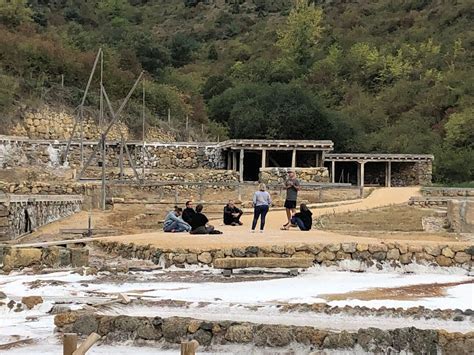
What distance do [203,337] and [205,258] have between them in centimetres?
560

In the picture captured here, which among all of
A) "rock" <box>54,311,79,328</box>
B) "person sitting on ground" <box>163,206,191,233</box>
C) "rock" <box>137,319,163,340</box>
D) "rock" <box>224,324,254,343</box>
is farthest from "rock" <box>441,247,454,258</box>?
"rock" <box>54,311,79,328</box>

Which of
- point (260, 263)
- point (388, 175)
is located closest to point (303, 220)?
point (260, 263)

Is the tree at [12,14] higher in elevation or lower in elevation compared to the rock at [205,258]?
higher

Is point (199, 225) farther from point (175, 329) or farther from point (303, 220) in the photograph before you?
point (175, 329)

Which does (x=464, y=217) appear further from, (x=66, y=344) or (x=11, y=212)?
(x=66, y=344)

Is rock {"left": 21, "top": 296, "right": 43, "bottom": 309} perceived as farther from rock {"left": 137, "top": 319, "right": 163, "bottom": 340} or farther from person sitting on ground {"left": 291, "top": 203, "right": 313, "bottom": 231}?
person sitting on ground {"left": 291, "top": 203, "right": 313, "bottom": 231}

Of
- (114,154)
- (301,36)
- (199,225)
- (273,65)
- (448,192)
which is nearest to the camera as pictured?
(199,225)

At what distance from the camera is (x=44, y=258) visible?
16.0 meters

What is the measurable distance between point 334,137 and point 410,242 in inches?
1286

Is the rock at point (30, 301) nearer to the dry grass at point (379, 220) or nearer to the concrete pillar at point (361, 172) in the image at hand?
the dry grass at point (379, 220)

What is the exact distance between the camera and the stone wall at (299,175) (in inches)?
1496

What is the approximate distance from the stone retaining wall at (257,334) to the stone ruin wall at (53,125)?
3207 centimetres

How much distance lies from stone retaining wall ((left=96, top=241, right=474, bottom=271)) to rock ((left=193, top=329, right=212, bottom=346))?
5.62 metres

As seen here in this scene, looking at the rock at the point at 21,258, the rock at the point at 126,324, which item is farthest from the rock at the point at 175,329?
the rock at the point at 21,258
